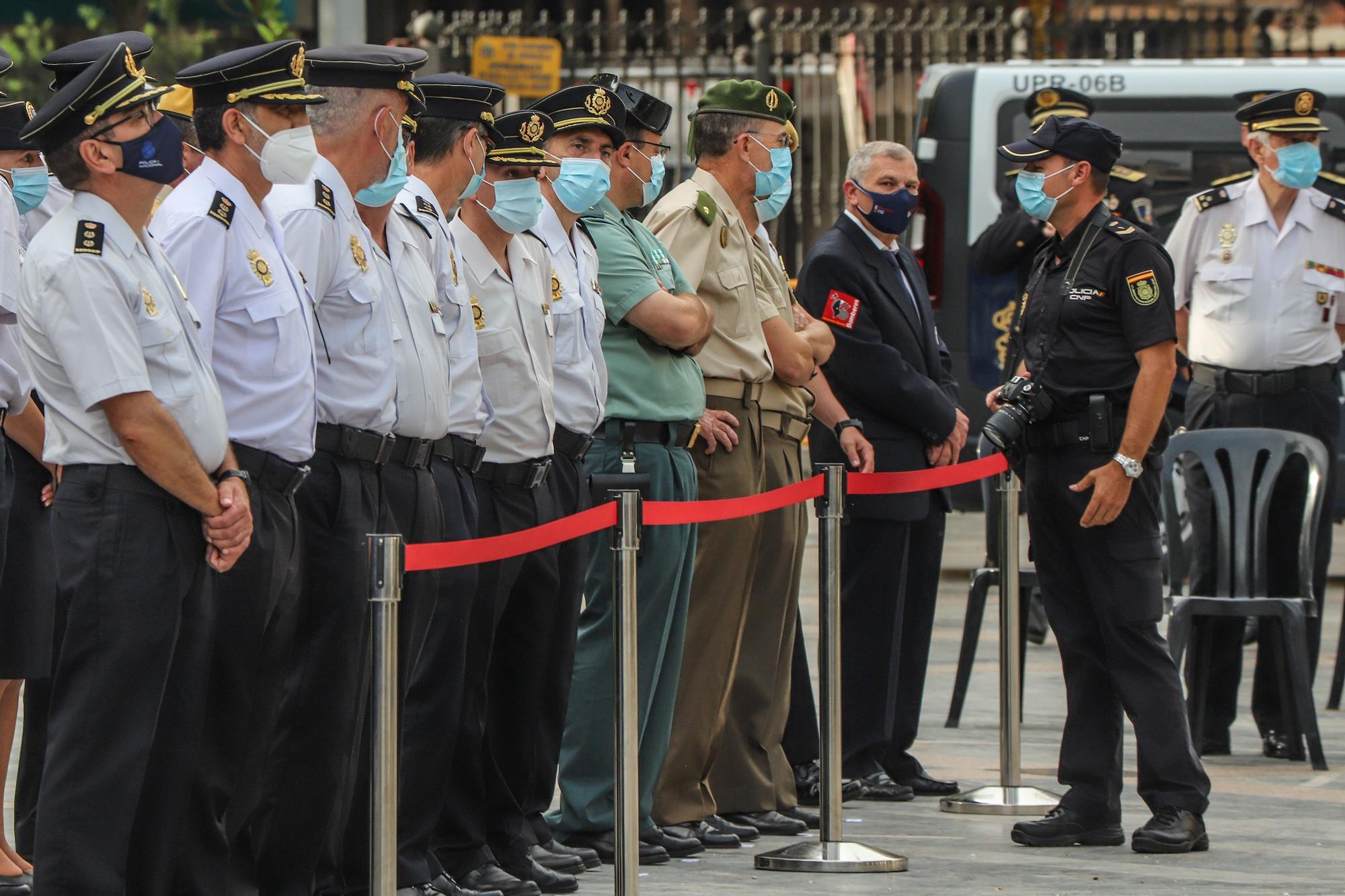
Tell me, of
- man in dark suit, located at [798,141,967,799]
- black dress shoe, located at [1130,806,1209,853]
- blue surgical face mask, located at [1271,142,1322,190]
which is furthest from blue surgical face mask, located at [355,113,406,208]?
blue surgical face mask, located at [1271,142,1322,190]

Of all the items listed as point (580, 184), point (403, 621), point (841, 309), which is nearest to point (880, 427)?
point (841, 309)

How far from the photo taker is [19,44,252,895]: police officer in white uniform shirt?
4.38m

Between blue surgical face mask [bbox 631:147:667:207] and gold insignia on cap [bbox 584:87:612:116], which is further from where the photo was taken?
blue surgical face mask [bbox 631:147:667:207]

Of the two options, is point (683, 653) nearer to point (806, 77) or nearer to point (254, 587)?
point (254, 587)

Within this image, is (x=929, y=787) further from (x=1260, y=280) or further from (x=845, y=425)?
(x=1260, y=280)

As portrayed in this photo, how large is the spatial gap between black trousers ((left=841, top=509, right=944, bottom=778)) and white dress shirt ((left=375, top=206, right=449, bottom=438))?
2.39 m

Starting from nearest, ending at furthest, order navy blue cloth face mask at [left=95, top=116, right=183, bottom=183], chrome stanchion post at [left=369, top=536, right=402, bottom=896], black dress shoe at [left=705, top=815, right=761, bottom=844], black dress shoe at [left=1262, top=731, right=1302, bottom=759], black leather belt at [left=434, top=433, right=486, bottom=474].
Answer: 1. chrome stanchion post at [left=369, top=536, right=402, bottom=896]
2. navy blue cloth face mask at [left=95, top=116, right=183, bottom=183]
3. black leather belt at [left=434, top=433, right=486, bottom=474]
4. black dress shoe at [left=705, top=815, right=761, bottom=844]
5. black dress shoe at [left=1262, top=731, right=1302, bottom=759]

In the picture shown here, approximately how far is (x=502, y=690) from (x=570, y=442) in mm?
686

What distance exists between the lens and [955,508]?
13688mm

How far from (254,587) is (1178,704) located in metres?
3.00

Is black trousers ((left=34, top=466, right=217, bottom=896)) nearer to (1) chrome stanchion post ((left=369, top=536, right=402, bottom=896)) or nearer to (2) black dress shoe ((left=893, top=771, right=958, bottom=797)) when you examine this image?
(1) chrome stanchion post ((left=369, top=536, right=402, bottom=896))

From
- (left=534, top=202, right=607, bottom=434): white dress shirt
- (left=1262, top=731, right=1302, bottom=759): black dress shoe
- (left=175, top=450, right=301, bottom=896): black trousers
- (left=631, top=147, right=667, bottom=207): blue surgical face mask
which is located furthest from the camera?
(left=1262, top=731, right=1302, bottom=759): black dress shoe

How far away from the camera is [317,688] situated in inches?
197

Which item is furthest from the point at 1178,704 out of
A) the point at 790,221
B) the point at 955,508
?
the point at 790,221
